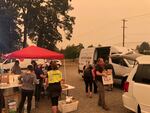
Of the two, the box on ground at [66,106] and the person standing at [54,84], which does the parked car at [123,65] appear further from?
the person standing at [54,84]

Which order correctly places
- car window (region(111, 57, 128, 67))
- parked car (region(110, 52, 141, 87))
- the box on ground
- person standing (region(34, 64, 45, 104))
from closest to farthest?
the box on ground < person standing (region(34, 64, 45, 104)) < parked car (region(110, 52, 141, 87)) < car window (region(111, 57, 128, 67))

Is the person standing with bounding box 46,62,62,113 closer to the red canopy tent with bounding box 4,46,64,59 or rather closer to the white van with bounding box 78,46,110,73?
the red canopy tent with bounding box 4,46,64,59

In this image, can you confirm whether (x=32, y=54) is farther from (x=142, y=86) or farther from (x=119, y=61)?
(x=119, y=61)

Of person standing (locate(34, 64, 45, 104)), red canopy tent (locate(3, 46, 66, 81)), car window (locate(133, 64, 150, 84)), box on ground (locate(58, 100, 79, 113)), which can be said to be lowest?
box on ground (locate(58, 100, 79, 113))

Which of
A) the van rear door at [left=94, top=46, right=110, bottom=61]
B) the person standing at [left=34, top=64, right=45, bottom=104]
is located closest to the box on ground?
the person standing at [left=34, top=64, right=45, bottom=104]

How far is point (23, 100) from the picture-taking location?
1321cm

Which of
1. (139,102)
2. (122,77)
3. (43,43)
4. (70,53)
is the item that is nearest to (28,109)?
(139,102)

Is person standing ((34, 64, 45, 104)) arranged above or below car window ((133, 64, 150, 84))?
below

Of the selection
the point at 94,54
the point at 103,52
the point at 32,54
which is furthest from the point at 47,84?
the point at 94,54

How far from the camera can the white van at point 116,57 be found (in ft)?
70.0

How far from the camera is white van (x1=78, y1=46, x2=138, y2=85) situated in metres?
21.3

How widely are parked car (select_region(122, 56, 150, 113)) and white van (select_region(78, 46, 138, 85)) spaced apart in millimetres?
8511

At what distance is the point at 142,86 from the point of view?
11070 millimetres

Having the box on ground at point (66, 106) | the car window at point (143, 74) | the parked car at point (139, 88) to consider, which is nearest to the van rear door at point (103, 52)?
the box on ground at point (66, 106)
